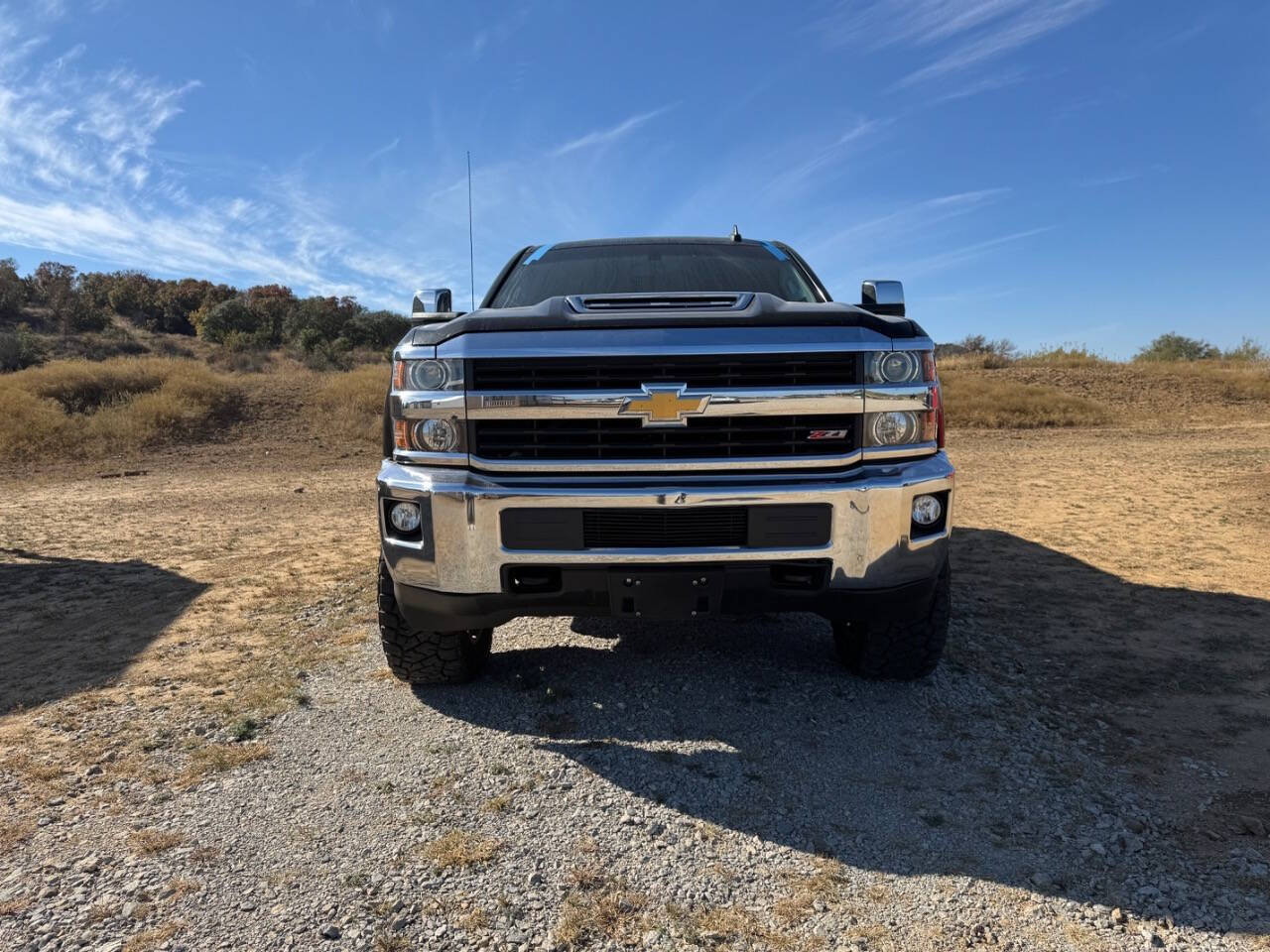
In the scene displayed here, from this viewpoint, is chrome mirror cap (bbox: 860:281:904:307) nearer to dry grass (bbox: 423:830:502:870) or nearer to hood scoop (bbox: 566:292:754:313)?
hood scoop (bbox: 566:292:754:313)

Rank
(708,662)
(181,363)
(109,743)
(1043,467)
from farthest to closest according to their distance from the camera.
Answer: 1. (181,363)
2. (1043,467)
3. (708,662)
4. (109,743)

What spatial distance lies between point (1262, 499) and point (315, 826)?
377 inches

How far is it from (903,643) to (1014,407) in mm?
17470

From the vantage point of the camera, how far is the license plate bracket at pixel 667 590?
286cm

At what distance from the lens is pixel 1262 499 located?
8.38m

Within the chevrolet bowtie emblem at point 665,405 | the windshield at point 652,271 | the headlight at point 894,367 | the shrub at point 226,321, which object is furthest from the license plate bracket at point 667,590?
the shrub at point 226,321

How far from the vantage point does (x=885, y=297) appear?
12.9 ft

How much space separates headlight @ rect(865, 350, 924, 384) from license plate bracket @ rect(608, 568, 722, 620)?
36.1 inches

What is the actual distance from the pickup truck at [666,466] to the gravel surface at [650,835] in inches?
21.8

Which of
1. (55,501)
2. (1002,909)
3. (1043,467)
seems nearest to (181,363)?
(55,501)

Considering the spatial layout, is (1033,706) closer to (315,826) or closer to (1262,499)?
(315,826)

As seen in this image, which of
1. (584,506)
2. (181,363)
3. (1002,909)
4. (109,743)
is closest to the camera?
(1002,909)

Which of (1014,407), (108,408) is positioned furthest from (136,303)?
(1014,407)

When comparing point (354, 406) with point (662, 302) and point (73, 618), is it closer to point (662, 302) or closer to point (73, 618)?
point (73, 618)
